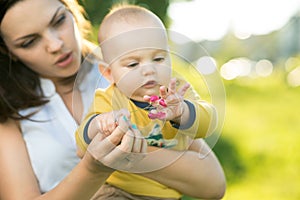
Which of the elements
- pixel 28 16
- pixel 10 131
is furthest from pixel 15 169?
pixel 28 16

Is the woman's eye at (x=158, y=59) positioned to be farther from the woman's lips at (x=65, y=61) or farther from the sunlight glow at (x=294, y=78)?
the sunlight glow at (x=294, y=78)

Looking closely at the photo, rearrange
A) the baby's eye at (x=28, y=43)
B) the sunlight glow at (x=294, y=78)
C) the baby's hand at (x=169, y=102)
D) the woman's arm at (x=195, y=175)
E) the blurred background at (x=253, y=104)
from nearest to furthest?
the baby's hand at (x=169, y=102)
the woman's arm at (x=195, y=175)
the baby's eye at (x=28, y=43)
the blurred background at (x=253, y=104)
the sunlight glow at (x=294, y=78)

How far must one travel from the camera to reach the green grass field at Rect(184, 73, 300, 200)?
3.76 m

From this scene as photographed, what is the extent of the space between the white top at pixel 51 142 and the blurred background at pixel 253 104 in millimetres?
1171

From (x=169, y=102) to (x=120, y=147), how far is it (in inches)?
4.1

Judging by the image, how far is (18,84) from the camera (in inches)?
55.6

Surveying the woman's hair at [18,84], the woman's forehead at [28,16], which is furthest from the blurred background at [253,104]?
the woman's forehead at [28,16]

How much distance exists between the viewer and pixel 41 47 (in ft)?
4.24

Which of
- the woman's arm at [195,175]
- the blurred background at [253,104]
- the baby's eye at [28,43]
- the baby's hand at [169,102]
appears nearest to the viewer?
the baby's hand at [169,102]

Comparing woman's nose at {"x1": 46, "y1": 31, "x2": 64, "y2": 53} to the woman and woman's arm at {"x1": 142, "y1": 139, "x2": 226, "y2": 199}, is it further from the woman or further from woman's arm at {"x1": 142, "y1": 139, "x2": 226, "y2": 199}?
woman's arm at {"x1": 142, "y1": 139, "x2": 226, "y2": 199}

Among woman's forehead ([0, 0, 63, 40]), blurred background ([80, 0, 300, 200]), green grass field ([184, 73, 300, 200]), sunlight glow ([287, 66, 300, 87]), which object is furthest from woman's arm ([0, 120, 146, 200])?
sunlight glow ([287, 66, 300, 87])

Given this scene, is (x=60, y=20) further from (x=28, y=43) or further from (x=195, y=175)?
(x=195, y=175)

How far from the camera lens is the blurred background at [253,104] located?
3705mm

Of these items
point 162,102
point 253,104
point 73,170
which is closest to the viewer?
point 162,102
